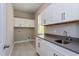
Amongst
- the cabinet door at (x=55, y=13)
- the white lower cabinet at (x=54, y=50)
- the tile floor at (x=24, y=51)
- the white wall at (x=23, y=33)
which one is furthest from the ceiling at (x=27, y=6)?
the white lower cabinet at (x=54, y=50)

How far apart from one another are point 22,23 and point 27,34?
3.62 feet

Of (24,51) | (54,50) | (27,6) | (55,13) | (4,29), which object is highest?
(27,6)

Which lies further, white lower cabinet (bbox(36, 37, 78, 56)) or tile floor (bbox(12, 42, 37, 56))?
tile floor (bbox(12, 42, 37, 56))

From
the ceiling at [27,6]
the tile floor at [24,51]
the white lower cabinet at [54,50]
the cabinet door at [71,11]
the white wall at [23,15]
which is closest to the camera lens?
the white lower cabinet at [54,50]

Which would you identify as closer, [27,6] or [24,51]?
[24,51]

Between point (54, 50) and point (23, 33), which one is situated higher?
point (23, 33)

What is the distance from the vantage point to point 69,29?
2697mm

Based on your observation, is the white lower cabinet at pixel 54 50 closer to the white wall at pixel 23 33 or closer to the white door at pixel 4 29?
the white door at pixel 4 29

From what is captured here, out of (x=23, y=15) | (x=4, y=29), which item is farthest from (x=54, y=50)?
(x=23, y=15)

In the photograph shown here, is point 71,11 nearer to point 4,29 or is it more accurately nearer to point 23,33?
point 4,29

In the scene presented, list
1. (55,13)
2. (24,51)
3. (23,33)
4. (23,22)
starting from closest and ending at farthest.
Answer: (55,13), (24,51), (23,22), (23,33)

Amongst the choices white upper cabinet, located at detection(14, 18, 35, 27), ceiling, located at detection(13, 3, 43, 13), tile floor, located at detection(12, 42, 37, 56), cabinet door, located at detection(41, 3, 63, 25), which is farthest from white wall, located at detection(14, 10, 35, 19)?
cabinet door, located at detection(41, 3, 63, 25)

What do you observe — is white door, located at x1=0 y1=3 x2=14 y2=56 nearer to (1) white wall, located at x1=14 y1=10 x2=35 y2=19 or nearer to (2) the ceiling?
(2) the ceiling

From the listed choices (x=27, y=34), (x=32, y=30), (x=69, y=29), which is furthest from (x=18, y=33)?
(x=69, y=29)
